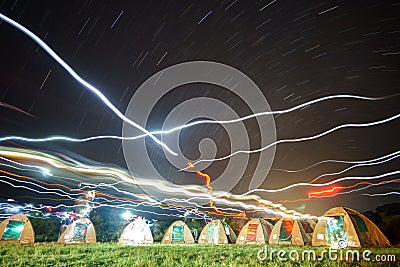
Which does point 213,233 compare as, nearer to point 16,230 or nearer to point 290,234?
point 290,234

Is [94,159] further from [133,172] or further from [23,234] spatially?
[23,234]

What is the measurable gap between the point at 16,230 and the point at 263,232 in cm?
1771

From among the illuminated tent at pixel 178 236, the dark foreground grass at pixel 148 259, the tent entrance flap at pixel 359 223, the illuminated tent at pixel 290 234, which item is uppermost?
the tent entrance flap at pixel 359 223

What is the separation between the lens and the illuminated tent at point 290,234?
17.8 m

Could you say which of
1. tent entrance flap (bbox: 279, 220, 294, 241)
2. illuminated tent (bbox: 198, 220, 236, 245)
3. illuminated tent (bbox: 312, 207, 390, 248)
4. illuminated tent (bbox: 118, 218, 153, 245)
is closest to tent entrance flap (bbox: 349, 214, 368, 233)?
illuminated tent (bbox: 312, 207, 390, 248)

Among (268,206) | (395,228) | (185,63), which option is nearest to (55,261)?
(185,63)

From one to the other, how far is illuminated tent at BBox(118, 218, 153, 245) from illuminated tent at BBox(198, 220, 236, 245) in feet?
15.3

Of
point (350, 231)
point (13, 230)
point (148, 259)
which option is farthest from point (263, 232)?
point (13, 230)

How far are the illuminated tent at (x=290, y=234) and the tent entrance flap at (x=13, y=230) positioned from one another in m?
17.8

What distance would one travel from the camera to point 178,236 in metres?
21.7

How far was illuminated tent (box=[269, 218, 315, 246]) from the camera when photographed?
58.5ft

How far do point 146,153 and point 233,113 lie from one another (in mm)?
10842

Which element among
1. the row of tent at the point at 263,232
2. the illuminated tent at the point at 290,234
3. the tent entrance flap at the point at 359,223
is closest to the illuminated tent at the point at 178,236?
the row of tent at the point at 263,232

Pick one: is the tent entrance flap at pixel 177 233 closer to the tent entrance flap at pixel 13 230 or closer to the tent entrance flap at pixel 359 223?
the tent entrance flap at pixel 13 230
